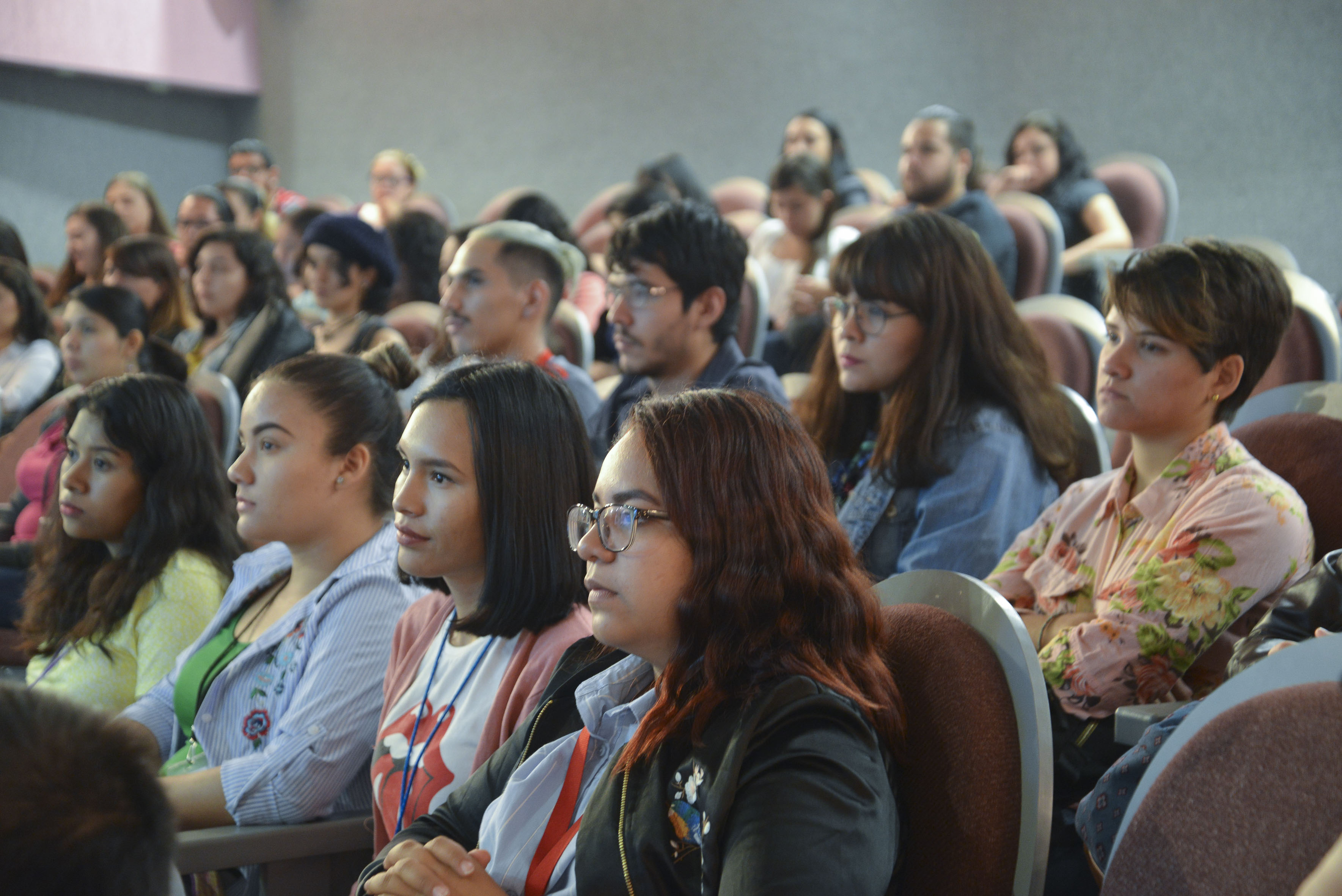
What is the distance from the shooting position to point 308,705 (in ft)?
5.50

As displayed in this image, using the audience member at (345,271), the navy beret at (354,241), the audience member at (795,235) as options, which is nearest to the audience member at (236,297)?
the audience member at (345,271)

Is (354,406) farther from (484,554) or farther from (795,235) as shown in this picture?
(795,235)

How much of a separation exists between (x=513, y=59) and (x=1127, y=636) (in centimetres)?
790

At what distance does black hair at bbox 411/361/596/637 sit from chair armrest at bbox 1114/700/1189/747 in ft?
2.20

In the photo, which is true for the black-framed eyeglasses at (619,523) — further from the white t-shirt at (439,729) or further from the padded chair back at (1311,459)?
the padded chair back at (1311,459)

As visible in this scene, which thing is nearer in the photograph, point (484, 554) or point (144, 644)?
point (484, 554)

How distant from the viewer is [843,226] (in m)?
4.42

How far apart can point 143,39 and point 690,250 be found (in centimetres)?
765

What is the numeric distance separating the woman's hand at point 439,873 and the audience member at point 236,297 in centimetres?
318

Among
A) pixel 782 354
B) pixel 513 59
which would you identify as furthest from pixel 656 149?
pixel 782 354

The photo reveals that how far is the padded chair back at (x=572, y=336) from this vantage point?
376cm

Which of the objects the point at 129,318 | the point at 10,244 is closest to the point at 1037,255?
the point at 129,318

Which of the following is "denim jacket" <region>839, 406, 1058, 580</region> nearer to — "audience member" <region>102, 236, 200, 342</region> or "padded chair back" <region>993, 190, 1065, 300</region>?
"padded chair back" <region>993, 190, 1065, 300</region>

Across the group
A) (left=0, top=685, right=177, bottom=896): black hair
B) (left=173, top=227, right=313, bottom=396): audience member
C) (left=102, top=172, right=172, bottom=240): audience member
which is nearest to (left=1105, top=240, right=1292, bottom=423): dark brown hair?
(left=0, top=685, right=177, bottom=896): black hair
